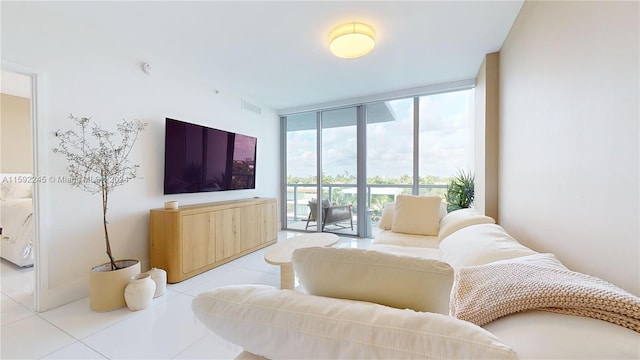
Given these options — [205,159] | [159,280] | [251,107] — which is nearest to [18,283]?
[159,280]

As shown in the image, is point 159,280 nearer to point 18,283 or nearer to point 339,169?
point 18,283

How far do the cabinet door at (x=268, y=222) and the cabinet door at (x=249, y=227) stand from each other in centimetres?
10

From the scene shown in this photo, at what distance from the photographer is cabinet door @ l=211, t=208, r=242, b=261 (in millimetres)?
3001

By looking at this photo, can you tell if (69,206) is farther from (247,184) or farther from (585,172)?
(585,172)

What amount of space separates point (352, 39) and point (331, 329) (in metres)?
2.32

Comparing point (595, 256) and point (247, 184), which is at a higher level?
point (247, 184)

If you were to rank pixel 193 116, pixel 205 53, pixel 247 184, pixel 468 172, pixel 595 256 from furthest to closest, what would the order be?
1. pixel 247 184
2. pixel 468 172
3. pixel 193 116
4. pixel 205 53
5. pixel 595 256

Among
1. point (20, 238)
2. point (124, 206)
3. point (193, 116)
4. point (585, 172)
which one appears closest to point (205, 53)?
point (193, 116)

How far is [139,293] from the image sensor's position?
2.03m

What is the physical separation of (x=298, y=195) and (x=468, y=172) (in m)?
3.13

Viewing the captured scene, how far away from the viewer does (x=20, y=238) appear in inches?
111

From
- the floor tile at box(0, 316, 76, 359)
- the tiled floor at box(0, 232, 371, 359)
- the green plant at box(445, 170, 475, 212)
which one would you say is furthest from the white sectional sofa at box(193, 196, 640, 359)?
the green plant at box(445, 170, 475, 212)

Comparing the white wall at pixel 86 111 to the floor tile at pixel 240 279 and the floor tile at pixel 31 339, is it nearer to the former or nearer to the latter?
the floor tile at pixel 31 339

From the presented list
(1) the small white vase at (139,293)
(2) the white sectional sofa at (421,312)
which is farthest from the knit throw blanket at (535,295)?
(1) the small white vase at (139,293)
